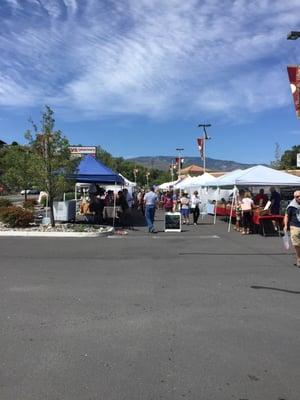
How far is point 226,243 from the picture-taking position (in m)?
16.0

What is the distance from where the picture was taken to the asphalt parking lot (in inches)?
182

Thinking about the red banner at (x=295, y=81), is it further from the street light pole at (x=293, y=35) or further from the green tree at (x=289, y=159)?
the green tree at (x=289, y=159)

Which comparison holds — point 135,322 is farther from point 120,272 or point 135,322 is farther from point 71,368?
point 120,272

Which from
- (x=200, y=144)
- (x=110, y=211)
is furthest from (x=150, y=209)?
(x=200, y=144)

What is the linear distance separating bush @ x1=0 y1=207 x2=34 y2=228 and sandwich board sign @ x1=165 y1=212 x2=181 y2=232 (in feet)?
16.9

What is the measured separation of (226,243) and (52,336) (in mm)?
10505

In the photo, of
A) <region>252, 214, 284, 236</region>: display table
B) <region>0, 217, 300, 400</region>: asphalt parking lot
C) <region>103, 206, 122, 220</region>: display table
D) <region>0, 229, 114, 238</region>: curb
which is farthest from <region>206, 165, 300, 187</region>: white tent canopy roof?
<region>0, 217, 300, 400</region>: asphalt parking lot

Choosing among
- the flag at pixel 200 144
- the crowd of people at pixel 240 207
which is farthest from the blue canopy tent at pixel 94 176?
the flag at pixel 200 144

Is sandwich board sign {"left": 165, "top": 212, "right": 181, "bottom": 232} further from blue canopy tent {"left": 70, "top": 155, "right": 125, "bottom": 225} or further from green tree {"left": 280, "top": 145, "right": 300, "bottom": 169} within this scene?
green tree {"left": 280, "top": 145, "right": 300, "bottom": 169}

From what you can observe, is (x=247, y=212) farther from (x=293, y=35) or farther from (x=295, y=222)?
(x=295, y=222)

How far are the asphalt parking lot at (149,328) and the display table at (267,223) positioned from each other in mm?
6741

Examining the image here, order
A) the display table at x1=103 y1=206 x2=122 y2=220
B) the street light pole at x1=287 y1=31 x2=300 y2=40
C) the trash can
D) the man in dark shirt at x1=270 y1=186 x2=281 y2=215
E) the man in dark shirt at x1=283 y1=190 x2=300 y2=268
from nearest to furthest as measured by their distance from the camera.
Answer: the man in dark shirt at x1=283 y1=190 x2=300 y2=268 → the street light pole at x1=287 y1=31 x2=300 y2=40 → the man in dark shirt at x1=270 y1=186 x2=281 y2=215 → the trash can → the display table at x1=103 y1=206 x2=122 y2=220

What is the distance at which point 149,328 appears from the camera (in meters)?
6.44

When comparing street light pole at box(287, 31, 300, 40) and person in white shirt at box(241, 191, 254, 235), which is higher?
street light pole at box(287, 31, 300, 40)
